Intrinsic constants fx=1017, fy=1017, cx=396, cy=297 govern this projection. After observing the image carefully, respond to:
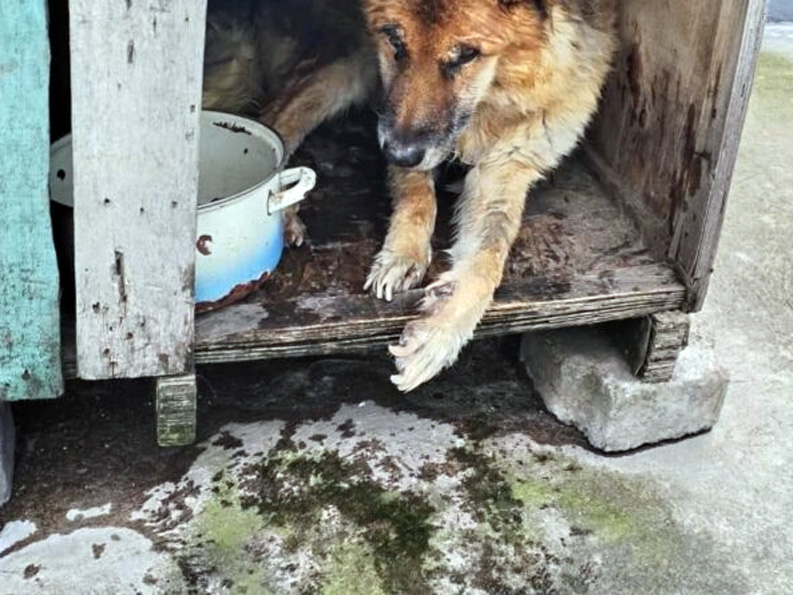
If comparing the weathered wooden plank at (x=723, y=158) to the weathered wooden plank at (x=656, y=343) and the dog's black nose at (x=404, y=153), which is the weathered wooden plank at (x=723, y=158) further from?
the dog's black nose at (x=404, y=153)

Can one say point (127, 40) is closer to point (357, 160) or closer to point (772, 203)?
point (357, 160)

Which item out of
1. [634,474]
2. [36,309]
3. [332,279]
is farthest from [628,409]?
[36,309]

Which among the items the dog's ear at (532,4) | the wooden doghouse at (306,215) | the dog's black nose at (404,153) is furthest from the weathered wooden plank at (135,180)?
the dog's ear at (532,4)

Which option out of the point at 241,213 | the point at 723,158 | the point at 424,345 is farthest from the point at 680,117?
the point at 241,213

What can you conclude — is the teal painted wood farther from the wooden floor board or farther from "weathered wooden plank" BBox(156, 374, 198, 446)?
the wooden floor board

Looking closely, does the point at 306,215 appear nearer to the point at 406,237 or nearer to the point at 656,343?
the point at 406,237

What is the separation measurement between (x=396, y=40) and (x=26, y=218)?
1.00 metres

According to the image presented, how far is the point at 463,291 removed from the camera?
2.29m

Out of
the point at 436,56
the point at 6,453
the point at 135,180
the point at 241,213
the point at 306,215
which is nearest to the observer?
the point at 135,180

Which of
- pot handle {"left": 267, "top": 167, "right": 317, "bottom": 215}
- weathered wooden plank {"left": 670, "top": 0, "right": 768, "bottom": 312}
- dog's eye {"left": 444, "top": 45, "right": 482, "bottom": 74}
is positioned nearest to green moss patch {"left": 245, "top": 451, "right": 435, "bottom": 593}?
pot handle {"left": 267, "top": 167, "right": 317, "bottom": 215}

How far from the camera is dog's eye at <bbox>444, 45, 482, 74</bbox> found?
2.41 metres

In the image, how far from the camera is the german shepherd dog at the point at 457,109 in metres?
2.33

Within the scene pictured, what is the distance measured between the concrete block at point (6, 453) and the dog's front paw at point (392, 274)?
0.85 meters

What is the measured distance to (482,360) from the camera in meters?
2.85
